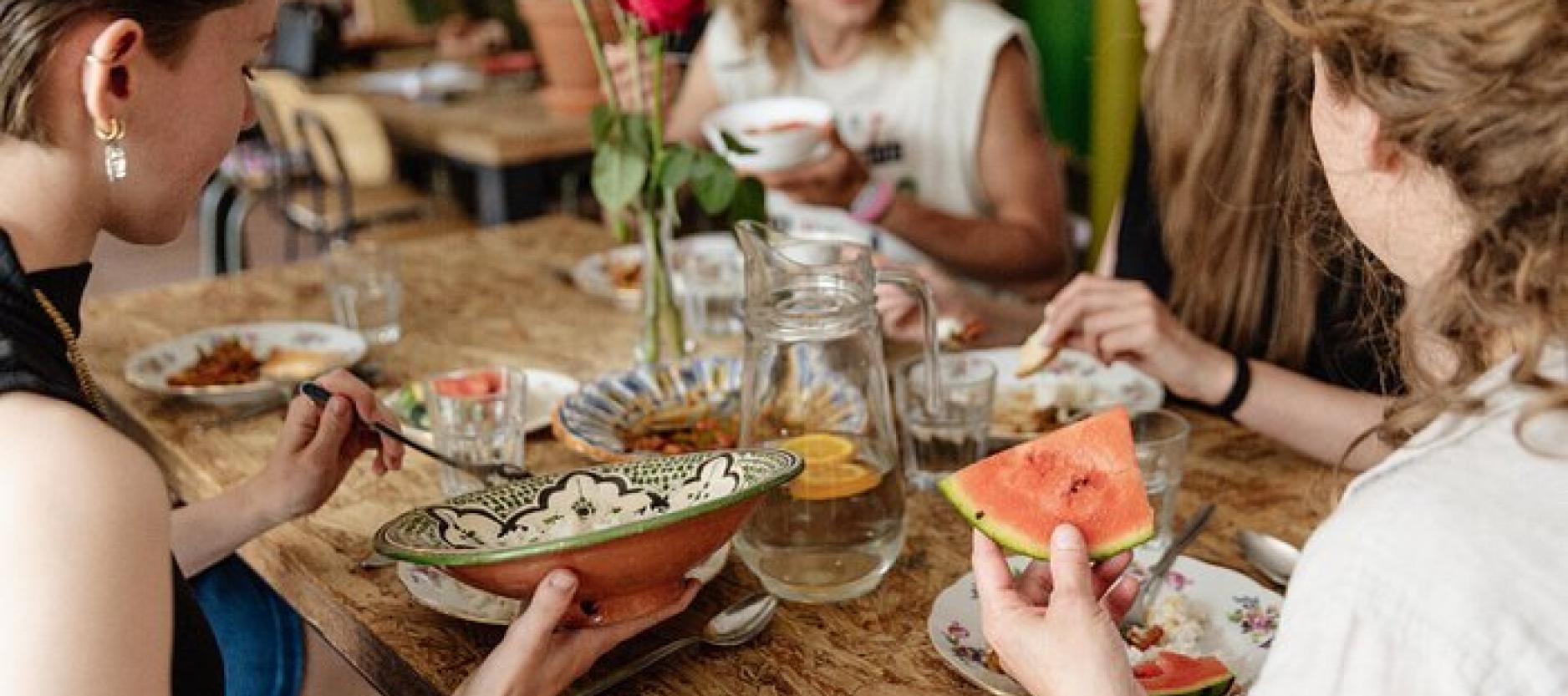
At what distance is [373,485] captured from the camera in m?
1.53

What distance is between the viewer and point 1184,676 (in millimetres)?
1065

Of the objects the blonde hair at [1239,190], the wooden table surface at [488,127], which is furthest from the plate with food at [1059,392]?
the wooden table surface at [488,127]

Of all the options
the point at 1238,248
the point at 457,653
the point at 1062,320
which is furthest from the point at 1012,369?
the point at 457,653

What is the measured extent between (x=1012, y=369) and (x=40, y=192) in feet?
3.59

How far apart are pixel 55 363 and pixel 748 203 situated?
0.83 meters

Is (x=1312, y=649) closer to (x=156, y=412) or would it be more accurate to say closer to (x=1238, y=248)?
(x=1238, y=248)

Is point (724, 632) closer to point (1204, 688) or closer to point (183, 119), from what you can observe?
point (1204, 688)

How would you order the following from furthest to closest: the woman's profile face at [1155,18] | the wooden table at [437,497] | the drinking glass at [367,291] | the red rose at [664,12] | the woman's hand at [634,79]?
1. the drinking glass at [367,291]
2. the woman's profile face at [1155,18]
3. the woman's hand at [634,79]
4. the red rose at [664,12]
5. the wooden table at [437,497]

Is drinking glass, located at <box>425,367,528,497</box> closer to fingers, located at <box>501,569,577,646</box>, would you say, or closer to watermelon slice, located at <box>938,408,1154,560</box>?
fingers, located at <box>501,569,577,646</box>

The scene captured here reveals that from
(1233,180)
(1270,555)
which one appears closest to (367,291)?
(1233,180)

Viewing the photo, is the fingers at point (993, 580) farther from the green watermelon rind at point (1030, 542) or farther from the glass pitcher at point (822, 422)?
the glass pitcher at point (822, 422)

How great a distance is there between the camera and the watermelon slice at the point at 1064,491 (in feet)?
A: 3.46

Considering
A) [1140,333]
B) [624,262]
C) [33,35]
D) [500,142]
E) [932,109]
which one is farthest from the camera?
[500,142]

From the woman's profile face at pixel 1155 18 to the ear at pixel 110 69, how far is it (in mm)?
1289
